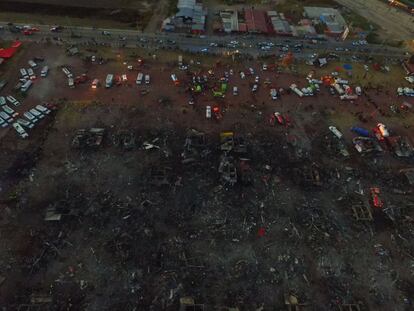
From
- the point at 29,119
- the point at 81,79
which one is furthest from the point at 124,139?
the point at 81,79

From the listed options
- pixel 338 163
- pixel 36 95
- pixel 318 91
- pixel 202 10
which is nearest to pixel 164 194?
pixel 338 163

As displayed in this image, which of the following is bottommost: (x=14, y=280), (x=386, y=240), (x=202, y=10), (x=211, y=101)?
(x=14, y=280)

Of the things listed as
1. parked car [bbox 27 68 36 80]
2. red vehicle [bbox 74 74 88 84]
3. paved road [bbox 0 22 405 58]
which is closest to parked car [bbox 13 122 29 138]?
parked car [bbox 27 68 36 80]

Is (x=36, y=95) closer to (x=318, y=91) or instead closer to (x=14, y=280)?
(x=14, y=280)

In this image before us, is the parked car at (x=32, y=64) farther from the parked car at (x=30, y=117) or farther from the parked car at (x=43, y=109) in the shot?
the parked car at (x=30, y=117)

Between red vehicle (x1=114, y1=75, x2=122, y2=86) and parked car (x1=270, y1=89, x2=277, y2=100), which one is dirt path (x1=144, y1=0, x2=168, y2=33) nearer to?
red vehicle (x1=114, y1=75, x2=122, y2=86)

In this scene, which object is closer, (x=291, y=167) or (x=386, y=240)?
(x=386, y=240)
